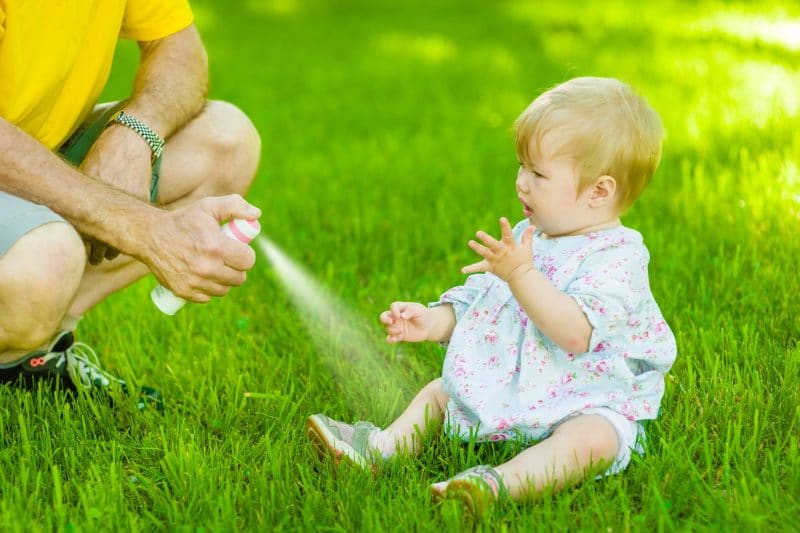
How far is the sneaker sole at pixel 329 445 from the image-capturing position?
2201 millimetres

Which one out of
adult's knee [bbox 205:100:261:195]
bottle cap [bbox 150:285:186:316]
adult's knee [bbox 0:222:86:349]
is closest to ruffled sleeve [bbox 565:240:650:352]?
bottle cap [bbox 150:285:186:316]

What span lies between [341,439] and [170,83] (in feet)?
4.01

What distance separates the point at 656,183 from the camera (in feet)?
13.6

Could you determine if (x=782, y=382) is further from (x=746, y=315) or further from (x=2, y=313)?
(x=2, y=313)

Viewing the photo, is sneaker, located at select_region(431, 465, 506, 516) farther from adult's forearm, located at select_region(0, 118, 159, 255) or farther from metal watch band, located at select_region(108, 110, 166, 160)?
metal watch band, located at select_region(108, 110, 166, 160)

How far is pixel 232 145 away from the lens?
9.86 ft

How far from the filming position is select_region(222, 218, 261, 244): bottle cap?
2.28m

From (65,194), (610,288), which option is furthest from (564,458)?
(65,194)

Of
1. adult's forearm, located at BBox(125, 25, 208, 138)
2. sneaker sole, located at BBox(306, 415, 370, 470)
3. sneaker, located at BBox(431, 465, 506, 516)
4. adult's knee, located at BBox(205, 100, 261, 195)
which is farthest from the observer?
adult's knee, located at BBox(205, 100, 261, 195)

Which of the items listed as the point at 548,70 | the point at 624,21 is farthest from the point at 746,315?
the point at 624,21

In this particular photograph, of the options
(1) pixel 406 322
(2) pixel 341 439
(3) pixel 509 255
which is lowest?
(2) pixel 341 439

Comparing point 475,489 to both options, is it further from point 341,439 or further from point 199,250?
point 199,250

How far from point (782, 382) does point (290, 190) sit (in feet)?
8.67

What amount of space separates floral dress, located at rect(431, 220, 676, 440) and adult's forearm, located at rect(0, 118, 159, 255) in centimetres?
81
